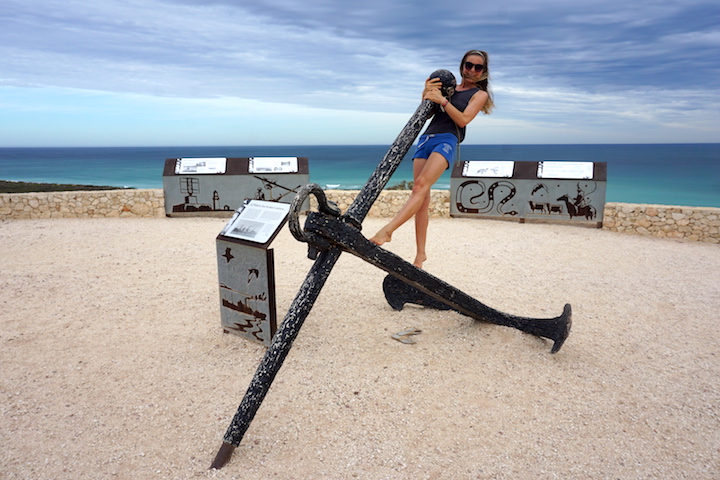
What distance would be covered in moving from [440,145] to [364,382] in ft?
5.37

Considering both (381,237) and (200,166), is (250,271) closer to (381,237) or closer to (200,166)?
(381,237)

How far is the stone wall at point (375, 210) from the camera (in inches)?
299

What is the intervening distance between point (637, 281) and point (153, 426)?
192 inches

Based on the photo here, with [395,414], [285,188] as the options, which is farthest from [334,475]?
[285,188]

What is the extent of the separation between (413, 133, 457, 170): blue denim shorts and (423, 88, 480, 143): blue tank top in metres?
0.03

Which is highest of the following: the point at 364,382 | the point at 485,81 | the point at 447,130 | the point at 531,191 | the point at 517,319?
the point at 485,81

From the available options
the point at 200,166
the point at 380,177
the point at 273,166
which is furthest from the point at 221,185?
the point at 380,177

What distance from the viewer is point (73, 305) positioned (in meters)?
4.43

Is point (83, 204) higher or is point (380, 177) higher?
point (380, 177)

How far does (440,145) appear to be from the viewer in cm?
342

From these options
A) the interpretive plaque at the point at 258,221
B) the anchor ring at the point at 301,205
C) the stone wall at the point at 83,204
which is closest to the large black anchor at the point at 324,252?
the anchor ring at the point at 301,205

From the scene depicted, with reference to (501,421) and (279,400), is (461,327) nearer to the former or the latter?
(501,421)

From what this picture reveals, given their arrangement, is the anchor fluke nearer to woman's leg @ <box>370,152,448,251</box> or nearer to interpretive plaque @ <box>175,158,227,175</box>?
woman's leg @ <box>370,152,448,251</box>

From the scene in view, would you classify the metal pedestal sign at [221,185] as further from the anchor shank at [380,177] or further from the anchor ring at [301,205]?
the anchor ring at [301,205]
